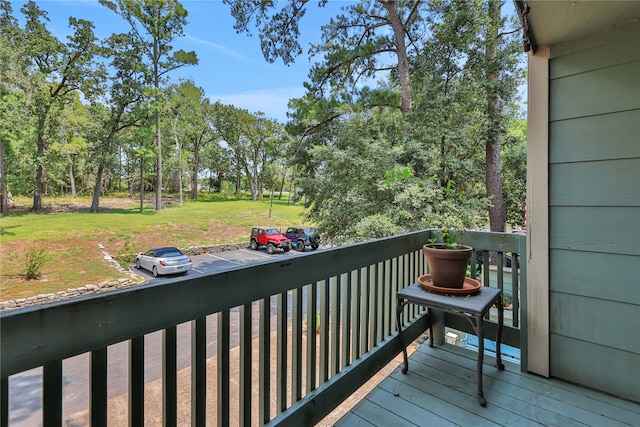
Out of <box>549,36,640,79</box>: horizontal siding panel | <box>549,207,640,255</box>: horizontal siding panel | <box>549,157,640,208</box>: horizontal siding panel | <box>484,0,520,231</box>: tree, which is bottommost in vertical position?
<box>549,207,640,255</box>: horizontal siding panel

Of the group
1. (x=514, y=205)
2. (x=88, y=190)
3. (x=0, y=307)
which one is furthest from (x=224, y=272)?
(x=88, y=190)

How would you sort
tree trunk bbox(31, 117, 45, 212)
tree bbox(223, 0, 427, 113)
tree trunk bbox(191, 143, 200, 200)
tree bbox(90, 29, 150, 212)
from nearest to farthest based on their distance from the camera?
tree bbox(223, 0, 427, 113)
tree bbox(90, 29, 150, 212)
tree trunk bbox(31, 117, 45, 212)
tree trunk bbox(191, 143, 200, 200)

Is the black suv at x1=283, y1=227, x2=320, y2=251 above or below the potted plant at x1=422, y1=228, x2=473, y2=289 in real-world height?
below

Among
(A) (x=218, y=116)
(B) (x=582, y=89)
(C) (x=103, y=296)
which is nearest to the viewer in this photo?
(C) (x=103, y=296)

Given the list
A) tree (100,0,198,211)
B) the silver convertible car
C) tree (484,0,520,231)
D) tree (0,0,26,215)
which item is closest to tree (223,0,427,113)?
tree (484,0,520,231)

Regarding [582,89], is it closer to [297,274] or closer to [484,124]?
[297,274]

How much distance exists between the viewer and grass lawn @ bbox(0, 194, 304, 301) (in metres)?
6.54

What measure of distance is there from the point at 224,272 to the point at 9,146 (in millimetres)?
14830

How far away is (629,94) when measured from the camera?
1322mm

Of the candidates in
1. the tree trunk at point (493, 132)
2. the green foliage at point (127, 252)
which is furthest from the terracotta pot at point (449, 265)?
the green foliage at point (127, 252)

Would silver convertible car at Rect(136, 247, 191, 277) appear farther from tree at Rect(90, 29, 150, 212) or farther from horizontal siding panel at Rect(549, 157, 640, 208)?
tree at Rect(90, 29, 150, 212)

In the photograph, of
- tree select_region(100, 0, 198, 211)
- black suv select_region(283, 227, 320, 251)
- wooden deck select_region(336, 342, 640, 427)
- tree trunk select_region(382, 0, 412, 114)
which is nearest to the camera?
wooden deck select_region(336, 342, 640, 427)

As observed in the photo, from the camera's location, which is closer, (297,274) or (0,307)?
(297,274)

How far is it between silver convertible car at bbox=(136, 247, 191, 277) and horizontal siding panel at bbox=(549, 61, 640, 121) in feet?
26.0
